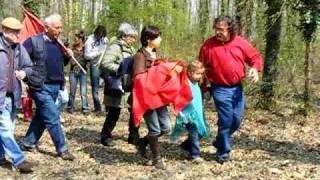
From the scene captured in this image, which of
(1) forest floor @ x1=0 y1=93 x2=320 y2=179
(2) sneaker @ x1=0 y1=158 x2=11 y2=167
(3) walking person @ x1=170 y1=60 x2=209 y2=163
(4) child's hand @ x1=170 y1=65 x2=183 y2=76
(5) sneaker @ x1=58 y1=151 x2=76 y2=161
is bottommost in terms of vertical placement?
(1) forest floor @ x1=0 y1=93 x2=320 y2=179

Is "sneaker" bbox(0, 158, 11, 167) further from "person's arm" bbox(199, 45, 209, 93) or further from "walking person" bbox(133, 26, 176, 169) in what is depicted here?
"person's arm" bbox(199, 45, 209, 93)

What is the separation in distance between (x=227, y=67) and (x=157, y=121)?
111 centimetres

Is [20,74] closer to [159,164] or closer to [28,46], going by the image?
[28,46]

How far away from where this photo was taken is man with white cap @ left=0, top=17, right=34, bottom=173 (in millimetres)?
6660

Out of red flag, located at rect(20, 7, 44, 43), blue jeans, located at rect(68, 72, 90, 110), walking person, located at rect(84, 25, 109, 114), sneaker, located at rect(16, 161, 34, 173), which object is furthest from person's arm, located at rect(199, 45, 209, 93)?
blue jeans, located at rect(68, 72, 90, 110)

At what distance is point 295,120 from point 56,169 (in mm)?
5594

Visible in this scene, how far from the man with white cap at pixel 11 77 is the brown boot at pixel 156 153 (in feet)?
4.87

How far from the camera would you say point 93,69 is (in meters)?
12.1

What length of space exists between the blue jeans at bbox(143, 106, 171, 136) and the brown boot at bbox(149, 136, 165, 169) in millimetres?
75

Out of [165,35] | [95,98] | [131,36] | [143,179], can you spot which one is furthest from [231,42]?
[165,35]

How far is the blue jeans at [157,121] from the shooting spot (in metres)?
7.09

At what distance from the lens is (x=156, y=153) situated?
284 inches

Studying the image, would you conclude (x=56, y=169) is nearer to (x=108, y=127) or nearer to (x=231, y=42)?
(x=108, y=127)

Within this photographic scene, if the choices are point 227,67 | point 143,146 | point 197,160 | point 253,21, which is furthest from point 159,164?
point 253,21
